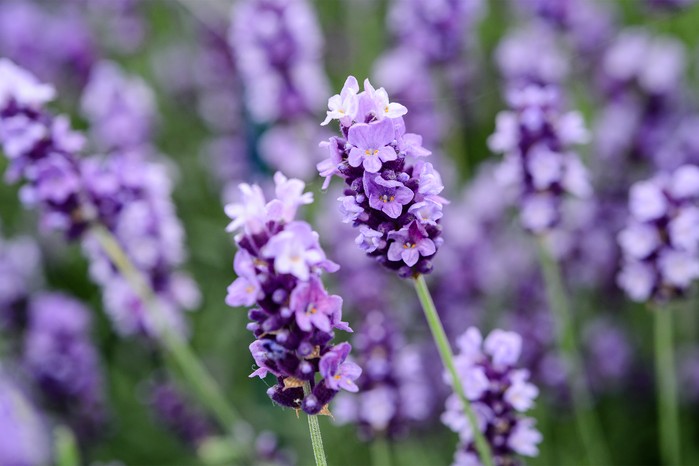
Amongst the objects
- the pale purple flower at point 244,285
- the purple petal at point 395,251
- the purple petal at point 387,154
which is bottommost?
the pale purple flower at point 244,285

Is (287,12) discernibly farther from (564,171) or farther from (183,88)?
(183,88)

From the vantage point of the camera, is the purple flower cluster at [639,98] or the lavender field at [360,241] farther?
the purple flower cluster at [639,98]

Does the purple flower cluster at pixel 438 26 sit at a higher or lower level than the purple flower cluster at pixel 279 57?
higher

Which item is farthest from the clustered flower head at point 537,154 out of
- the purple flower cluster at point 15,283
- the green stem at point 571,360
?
the purple flower cluster at point 15,283

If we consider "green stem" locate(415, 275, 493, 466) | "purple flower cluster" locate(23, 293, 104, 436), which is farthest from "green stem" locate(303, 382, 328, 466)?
"purple flower cluster" locate(23, 293, 104, 436)

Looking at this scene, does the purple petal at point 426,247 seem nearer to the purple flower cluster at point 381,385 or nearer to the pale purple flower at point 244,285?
the pale purple flower at point 244,285

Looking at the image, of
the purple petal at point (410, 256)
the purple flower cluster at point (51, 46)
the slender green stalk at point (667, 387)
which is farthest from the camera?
the purple flower cluster at point (51, 46)

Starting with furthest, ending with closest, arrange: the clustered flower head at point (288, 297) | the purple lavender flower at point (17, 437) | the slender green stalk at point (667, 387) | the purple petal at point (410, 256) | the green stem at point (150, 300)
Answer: the purple lavender flower at point (17, 437)
the slender green stalk at point (667, 387)
the green stem at point (150, 300)
the purple petal at point (410, 256)
the clustered flower head at point (288, 297)
